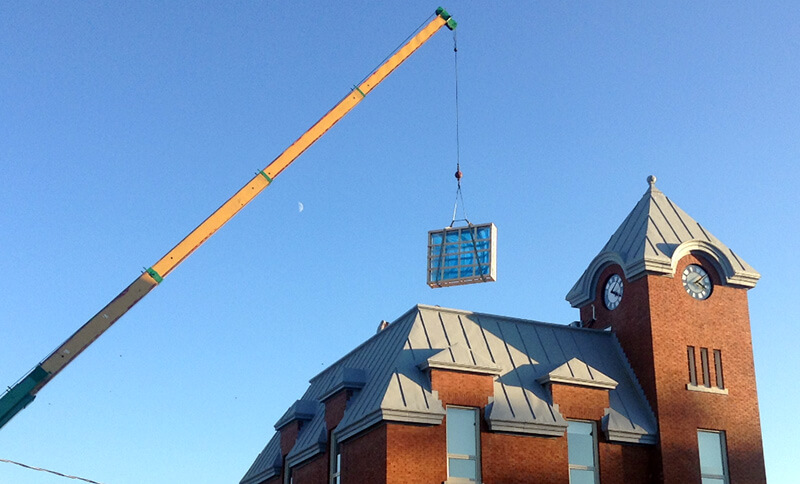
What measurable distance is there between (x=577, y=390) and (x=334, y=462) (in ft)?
28.1

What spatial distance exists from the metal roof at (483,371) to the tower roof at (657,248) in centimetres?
282

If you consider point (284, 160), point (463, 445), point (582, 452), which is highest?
point (284, 160)

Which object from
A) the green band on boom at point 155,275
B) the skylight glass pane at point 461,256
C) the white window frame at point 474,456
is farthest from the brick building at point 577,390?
the green band on boom at point 155,275

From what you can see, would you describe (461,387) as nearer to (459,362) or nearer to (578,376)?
(459,362)

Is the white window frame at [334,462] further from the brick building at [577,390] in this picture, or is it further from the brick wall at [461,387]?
the brick wall at [461,387]

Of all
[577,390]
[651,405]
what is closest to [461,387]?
[577,390]

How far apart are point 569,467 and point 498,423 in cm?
310

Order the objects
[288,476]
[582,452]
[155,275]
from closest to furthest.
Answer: [582,452], [155,275], [288,476]

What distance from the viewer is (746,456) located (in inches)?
1492

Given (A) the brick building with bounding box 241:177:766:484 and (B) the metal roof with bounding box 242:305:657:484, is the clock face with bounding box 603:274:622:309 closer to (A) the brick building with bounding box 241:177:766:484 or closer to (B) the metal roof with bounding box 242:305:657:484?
(A) the brick building with bounding box 241:177:766:484

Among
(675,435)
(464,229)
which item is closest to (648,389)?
(675,435)

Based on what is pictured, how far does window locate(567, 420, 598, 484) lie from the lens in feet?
117

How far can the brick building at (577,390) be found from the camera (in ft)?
112

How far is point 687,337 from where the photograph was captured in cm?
3912
